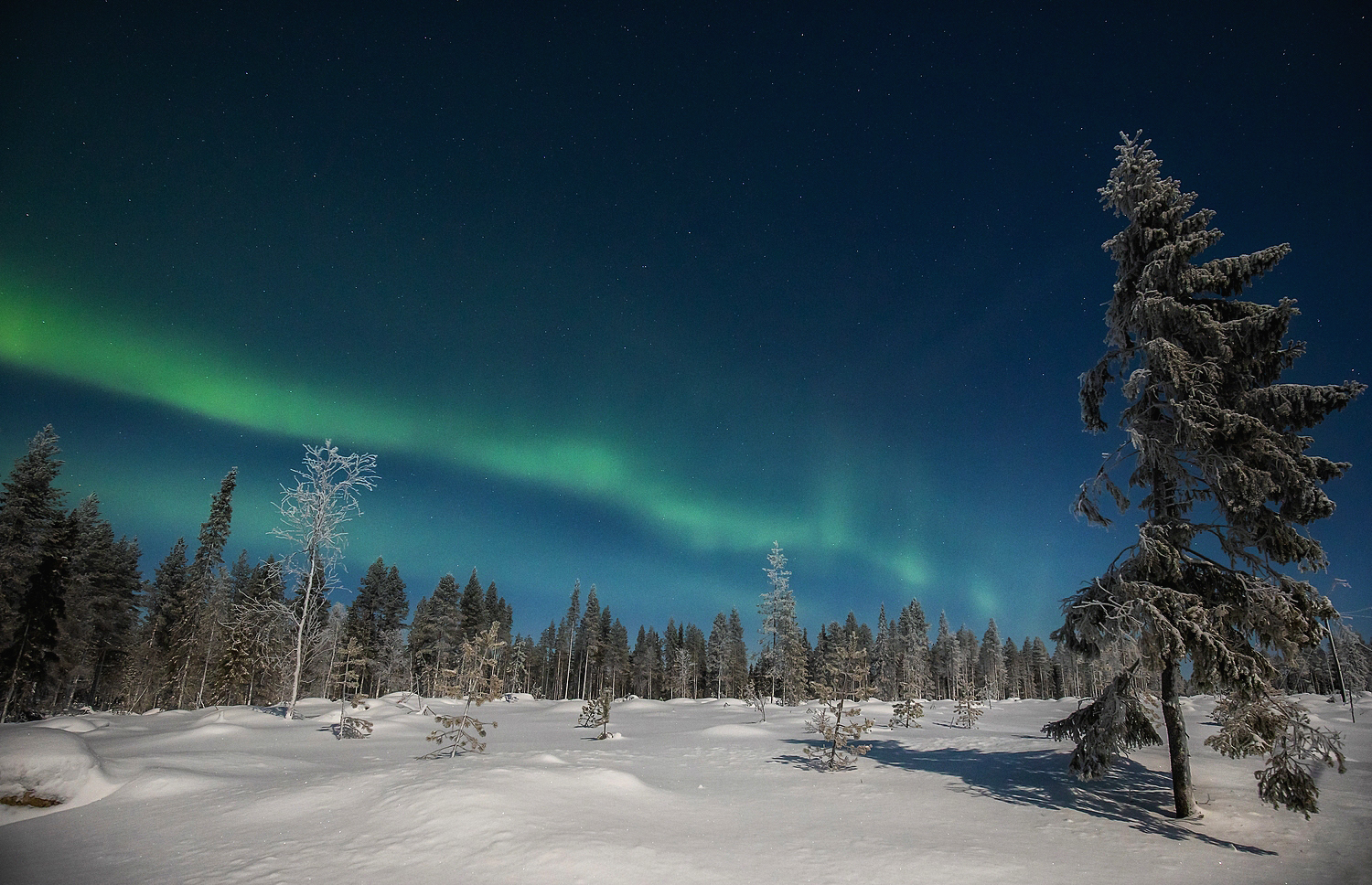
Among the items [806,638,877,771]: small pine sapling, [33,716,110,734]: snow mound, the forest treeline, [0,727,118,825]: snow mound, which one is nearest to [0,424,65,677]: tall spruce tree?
the forest treeline

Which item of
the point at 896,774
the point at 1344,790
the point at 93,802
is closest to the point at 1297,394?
the point at 1344,790

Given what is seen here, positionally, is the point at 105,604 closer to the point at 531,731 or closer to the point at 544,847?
the point at 531,731

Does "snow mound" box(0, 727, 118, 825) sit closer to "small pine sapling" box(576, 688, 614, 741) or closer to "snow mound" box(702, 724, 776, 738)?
"small pine sapling" box(576, 688, 614, 741)

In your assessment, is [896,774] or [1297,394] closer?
[1297,394]

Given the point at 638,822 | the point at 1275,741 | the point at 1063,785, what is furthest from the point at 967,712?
the point at 638,822

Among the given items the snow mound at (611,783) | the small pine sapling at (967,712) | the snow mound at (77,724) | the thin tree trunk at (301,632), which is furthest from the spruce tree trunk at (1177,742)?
the snow mound at (77,724)

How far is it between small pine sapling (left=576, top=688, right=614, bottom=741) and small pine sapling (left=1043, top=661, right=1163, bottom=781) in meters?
15.0

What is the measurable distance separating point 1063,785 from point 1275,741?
3.85 meters

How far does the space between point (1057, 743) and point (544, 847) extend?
1728cm

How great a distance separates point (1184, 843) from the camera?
8.33 metres

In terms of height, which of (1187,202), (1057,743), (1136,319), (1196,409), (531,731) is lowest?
(531,731)

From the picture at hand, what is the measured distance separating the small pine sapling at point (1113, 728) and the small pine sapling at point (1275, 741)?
1.16 metres

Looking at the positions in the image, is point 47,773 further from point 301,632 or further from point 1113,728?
point 1113,728

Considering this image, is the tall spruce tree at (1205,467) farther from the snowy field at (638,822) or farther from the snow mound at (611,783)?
the snow mound at (611,783)
